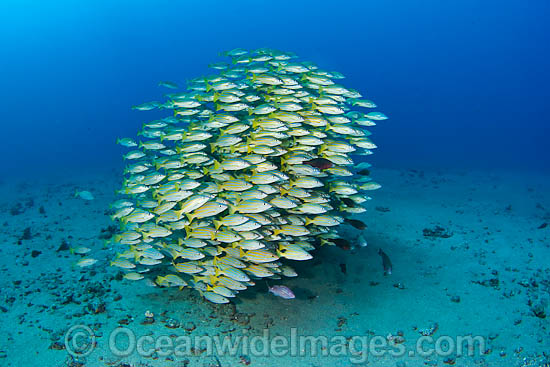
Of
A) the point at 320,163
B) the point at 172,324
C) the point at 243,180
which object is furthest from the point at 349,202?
the point at 172,324

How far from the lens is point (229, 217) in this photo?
15.7ft

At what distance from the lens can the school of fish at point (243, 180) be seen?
503 cm

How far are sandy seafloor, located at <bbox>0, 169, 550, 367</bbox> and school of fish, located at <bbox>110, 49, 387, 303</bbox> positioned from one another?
0.58 m

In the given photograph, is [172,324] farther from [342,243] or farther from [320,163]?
Result: [320,163]

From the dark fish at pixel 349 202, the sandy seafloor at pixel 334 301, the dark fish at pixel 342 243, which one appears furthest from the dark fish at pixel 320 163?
the sandy seafloor at pixel 334 301

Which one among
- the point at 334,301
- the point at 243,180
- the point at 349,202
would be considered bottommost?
the point at 334,301

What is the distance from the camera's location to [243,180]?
5.14 m

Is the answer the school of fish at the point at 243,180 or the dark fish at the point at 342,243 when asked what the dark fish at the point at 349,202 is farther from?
the dark fish at the point at 342,243

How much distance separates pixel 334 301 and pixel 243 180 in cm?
286

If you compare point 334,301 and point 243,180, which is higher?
point 243,180

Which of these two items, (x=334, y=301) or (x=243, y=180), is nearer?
(x=243, y=180)

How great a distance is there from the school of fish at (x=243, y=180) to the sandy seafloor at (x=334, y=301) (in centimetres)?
58

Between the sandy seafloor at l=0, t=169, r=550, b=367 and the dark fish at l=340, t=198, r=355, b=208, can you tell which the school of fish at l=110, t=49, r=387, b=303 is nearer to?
the dark fish at l=340, t=198, r=355, b=208

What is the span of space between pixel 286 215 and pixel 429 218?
682 centimetres
